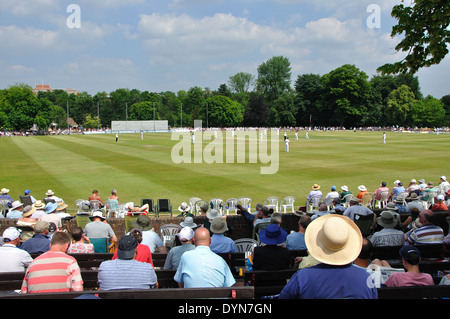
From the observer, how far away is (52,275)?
14.0ft

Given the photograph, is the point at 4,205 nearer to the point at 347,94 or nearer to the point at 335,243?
the point at 335,243

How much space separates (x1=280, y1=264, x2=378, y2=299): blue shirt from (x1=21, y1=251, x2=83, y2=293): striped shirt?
274cm

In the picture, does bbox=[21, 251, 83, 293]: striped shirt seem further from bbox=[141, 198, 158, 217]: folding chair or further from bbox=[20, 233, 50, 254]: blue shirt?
bbox=[141, 198, 158, 217]: folding chair

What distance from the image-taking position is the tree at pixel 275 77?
135 metres

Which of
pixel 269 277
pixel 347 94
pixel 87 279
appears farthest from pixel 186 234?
pixel 347 94

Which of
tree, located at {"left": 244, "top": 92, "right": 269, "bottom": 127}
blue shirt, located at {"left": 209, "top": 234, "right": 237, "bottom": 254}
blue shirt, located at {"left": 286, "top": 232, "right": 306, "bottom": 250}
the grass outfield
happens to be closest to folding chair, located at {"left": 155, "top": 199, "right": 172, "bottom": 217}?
the grass outfield

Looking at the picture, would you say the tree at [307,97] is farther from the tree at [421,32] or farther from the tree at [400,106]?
the tree at [421,32]

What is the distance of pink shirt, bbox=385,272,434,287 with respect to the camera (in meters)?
4.28

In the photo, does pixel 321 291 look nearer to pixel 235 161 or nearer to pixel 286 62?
Answer: pixel 235 161

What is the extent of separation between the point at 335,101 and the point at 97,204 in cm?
10370

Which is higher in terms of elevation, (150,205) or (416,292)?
(416,292)

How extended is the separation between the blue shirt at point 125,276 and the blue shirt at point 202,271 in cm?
44

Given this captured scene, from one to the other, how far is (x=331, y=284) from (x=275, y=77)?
138 meters

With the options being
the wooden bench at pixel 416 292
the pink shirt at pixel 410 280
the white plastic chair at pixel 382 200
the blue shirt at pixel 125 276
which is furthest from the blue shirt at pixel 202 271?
the white plastic chair at pixel 382 200
